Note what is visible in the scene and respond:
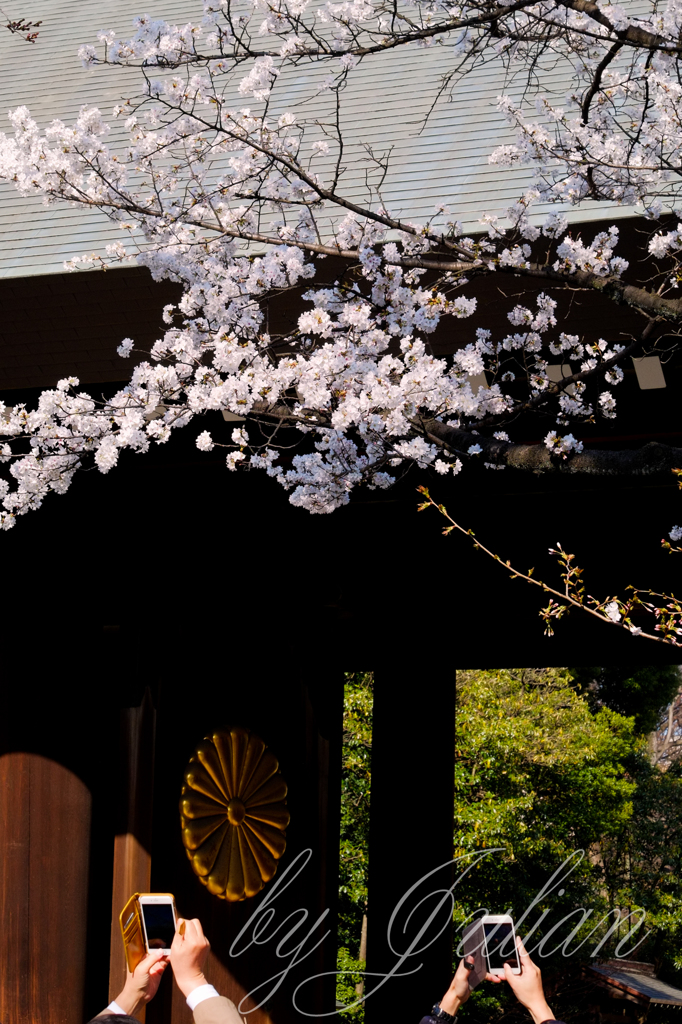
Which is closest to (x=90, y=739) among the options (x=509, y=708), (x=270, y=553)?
(x=270, y=553)

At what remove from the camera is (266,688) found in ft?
14.8

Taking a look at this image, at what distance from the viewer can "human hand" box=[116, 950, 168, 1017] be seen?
1871mm

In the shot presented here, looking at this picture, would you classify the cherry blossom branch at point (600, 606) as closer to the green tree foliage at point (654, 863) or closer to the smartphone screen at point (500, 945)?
the smartphone screen at point (500, 945)

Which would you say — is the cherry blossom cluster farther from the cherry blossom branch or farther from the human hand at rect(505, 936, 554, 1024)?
the human hand at rect(505, 936, 554, 1024)

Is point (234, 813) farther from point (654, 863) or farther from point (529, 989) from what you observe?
point (654, 863)

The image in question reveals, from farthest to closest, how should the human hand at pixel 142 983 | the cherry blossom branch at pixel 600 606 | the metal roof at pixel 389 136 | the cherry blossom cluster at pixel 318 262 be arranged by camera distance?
the metal roof at pixel 389 136, the cherry blossom cluster at pixel 318 262, the cherry blossom branch at pixel 600 606, the human hand at pixel 142 983

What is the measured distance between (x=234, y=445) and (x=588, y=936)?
33.2 feet

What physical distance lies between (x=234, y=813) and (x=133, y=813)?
0.52 meters

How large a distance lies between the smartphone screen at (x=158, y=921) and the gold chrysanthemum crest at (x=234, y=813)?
6.38 feet

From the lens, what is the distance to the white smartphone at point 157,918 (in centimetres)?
221

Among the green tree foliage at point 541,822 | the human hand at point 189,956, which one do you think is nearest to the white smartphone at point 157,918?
the human hand at point 189,956

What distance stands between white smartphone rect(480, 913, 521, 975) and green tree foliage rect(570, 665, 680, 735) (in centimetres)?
1274

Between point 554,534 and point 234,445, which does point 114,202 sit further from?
point 554,534

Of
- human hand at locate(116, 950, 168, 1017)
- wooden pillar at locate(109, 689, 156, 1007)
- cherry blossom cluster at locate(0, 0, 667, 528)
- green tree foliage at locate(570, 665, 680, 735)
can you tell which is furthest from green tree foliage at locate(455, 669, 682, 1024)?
human hand at locate(116, 950, 168, 1017)
